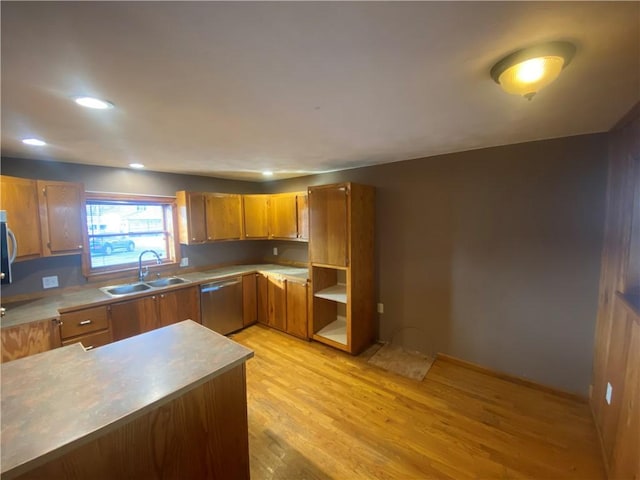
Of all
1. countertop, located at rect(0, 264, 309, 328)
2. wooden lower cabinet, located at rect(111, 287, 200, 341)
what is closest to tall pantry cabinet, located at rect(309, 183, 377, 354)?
countertop, located at rect(0, 264, 309, 328)

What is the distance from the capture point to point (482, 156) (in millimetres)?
2615

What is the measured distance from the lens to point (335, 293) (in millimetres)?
3439

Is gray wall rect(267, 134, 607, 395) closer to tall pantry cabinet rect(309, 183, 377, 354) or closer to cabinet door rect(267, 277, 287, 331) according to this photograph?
tall pantry cabinet rect(309, 183, 377, 354)

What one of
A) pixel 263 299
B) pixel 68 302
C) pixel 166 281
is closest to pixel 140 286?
pixel 166 281

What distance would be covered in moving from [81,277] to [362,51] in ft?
11.9

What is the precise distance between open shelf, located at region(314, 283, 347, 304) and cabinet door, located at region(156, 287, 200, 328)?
1531mm

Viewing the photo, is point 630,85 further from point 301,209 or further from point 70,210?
point 70,210

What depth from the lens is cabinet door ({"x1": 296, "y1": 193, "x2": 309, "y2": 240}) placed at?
12.6 feet

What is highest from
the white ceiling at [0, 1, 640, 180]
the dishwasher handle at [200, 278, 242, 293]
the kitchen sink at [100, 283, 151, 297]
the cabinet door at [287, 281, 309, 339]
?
the white ceiling at [0, 1, 640, 180]

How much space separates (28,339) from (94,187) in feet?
5.51

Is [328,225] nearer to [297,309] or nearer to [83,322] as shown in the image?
[297,309]

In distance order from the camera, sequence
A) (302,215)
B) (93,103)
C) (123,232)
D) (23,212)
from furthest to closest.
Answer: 1. (302,215)
2. (123,232)
3. (23,212)
4. (93,103)

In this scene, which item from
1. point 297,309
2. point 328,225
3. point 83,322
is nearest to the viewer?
point 83,322

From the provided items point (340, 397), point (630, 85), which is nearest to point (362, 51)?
point (630, 85)
